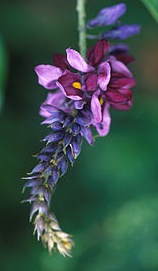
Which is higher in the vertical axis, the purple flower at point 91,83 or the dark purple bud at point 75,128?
the purple flower at point 91,83

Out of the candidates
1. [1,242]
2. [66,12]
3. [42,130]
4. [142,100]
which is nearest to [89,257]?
[1,242]

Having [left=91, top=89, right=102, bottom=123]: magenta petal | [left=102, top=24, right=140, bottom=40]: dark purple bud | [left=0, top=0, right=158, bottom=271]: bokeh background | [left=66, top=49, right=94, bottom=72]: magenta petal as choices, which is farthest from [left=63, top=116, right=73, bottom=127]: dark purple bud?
[left=0, top=0, right=158, bottom=271]: bokeh background

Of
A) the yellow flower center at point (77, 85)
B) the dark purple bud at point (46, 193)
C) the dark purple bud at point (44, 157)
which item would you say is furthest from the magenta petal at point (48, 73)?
the dark purple bud at point (46, 193)

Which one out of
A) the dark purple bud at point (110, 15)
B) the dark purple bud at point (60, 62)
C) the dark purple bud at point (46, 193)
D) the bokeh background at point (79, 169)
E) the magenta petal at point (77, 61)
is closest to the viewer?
the dark purple bud at point (46, 193)

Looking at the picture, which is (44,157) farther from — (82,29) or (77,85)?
(82,29)

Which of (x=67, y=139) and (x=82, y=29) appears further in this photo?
(x=82, y=29)

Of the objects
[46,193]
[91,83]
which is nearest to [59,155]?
[46,193]

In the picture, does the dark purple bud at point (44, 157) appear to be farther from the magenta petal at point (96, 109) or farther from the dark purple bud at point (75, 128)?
the magenta petal at point (96, 109)

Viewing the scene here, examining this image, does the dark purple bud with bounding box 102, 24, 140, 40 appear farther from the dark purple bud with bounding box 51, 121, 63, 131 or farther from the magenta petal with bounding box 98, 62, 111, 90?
the dark purple bud with bounding box 51, 121, 63, 131
